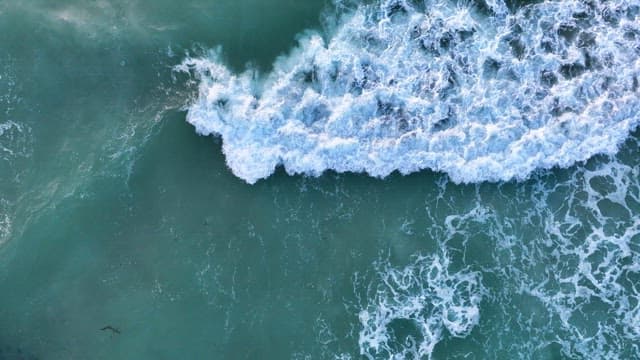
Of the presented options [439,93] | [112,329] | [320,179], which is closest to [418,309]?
[320,179]

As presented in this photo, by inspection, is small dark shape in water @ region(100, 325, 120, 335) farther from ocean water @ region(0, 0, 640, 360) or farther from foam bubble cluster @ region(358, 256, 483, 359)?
foam bubble cluster @ region(358, 256, 483, 359)

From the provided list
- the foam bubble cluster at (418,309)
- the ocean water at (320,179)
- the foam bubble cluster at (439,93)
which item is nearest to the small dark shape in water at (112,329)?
the ocean water at (320,179)

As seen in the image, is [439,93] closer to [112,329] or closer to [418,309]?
[418,309]

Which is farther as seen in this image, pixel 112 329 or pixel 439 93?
pixel 439 93

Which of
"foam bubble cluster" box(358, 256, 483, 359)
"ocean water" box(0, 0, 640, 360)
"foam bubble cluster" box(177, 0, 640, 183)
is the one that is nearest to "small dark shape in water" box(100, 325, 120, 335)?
"ocean water" box(0, 0, 640, 360)

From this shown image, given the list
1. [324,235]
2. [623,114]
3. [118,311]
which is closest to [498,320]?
[324,235]

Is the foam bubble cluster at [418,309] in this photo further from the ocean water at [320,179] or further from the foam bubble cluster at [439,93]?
the foam bubble cluster at [439,93]

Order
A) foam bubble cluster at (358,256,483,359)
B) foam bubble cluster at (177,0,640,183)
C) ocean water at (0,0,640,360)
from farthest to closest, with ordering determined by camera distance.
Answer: foam bubble cluster at (177,0,640,183) < ocean water at (0,0,640,360) < foam bubble cluster at (358,256,483,359)
